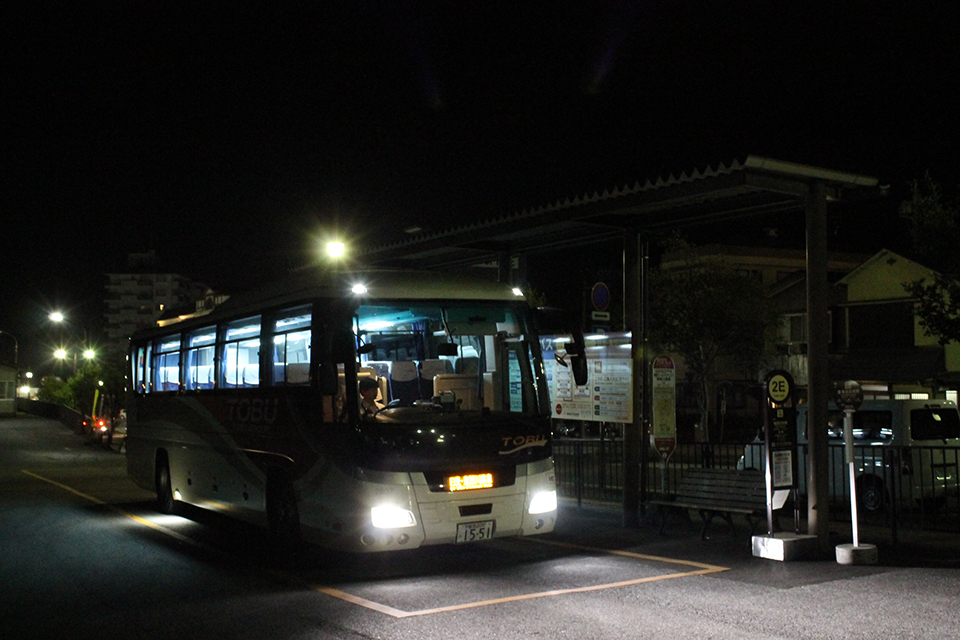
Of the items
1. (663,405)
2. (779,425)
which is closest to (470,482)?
(779,425)

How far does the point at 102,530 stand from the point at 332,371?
5.82m

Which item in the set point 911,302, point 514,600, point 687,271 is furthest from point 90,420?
point 514,600

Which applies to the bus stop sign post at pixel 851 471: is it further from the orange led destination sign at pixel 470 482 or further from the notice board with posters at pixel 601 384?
the orange led destination sign at pixel 470 482

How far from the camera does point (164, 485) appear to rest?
15.8 metres

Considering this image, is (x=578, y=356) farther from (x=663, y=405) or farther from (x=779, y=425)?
(x=663, y=405)

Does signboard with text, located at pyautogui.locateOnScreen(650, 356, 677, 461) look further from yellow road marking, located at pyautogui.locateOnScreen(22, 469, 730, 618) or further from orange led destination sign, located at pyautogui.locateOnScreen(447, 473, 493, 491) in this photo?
orange led destination sign, located at pyautogui.locateOnScreen(447, 473, 493, 491)

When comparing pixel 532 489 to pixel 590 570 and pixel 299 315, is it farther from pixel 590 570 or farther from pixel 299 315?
pixel 299 315

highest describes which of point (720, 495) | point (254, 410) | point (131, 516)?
point (254, 410)

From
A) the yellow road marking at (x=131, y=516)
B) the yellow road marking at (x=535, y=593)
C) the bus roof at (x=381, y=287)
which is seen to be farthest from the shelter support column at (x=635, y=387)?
the yellow road marking at (x=131, y=516)

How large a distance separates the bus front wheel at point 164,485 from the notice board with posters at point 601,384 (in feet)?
21.3

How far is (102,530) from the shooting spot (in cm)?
1335

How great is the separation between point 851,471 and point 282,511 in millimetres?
6419

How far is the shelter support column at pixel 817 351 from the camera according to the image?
35.6 ft

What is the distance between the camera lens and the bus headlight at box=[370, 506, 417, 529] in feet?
30.8
